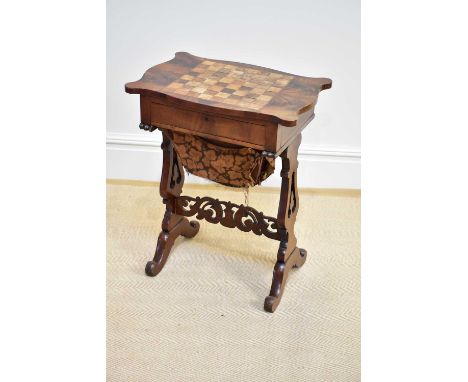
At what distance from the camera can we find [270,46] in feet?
9.71

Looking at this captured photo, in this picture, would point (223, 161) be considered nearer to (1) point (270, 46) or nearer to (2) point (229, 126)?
(2) point (229, 126)

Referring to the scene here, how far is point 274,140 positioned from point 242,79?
1.26ft

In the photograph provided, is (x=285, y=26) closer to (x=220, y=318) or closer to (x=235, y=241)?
(x=235, y=241)

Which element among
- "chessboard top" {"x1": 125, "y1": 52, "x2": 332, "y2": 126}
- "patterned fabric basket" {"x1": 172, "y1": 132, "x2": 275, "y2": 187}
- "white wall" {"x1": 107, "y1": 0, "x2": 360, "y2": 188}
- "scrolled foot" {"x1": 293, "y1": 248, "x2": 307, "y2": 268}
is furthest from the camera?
"white wall" {"x1": 107, "y1": 0, "x2": 360, "y2": 188}

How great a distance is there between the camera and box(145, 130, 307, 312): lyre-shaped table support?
2.30m

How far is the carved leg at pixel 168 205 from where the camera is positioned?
246 centimetres

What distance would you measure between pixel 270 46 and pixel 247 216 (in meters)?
0.97

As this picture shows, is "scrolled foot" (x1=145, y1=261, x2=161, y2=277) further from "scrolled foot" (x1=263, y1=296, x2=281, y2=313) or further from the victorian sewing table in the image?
"scrolled foot" (x1=263, y1=296, x2=281, y2=313)

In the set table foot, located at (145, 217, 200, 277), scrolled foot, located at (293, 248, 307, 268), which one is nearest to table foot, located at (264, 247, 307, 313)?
scrolled foot, located at (293, 248, 307, 268)

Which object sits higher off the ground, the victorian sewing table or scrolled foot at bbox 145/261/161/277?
the victorian sewing table

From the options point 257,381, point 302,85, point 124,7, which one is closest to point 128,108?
point 124,7

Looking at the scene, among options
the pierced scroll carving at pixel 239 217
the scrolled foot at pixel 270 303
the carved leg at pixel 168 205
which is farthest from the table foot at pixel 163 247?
the scrolled foot at pixel 270 303

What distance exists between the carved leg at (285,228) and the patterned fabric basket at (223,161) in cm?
8
